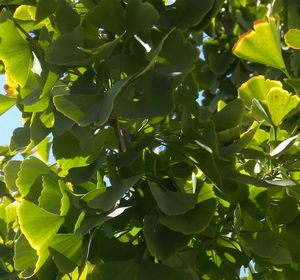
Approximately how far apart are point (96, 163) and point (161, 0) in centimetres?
26

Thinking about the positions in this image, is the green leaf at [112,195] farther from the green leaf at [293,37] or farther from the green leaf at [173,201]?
the green leaf at [293,37]

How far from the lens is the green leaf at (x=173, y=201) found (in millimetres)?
738

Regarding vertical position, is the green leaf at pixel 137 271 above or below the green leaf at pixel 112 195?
below

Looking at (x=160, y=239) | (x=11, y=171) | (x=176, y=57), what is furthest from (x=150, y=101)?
(x=11, y=171)

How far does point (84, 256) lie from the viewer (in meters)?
0.78

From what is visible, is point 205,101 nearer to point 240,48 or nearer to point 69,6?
point 240,48

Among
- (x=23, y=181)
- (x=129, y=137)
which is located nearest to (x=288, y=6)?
(x=129, y=137)

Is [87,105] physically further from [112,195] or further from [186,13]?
[186,13]

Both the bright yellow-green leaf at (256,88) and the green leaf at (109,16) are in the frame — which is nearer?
the green leaf at (109,16)

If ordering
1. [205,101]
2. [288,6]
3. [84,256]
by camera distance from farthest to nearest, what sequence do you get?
1. [205,101]
2. [288,6]
3. [84,256]

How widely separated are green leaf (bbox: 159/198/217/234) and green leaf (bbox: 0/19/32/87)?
29 cm

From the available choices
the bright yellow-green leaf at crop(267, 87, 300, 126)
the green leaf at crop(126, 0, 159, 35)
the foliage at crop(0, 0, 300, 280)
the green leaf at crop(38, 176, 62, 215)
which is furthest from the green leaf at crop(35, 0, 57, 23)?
the bright yellow-green leaf at crop(267, 87, 300, 126)

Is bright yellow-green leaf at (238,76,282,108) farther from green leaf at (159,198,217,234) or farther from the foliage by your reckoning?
green leaf at (159,198,217,234)

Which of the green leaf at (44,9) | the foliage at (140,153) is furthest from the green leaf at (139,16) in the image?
the green leaf at (44,9)
